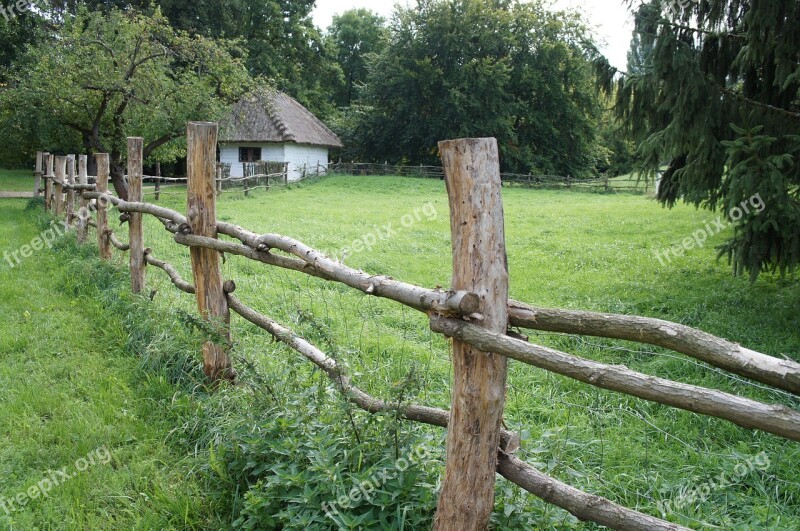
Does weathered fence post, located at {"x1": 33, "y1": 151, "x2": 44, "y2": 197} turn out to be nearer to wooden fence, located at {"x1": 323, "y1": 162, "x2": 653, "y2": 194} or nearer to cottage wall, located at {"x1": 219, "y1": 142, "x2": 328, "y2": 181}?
cottage wall, located at {"x1": 219, "y1": 142, "x2": 328, "y2": 181}

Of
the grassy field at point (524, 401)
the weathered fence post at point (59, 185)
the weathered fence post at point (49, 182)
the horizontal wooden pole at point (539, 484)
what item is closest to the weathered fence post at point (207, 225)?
the grassy field at point (524, 401)

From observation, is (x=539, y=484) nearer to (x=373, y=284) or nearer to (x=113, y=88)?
(x=373, y=284)

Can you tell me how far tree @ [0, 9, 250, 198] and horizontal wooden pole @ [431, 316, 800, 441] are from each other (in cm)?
1580

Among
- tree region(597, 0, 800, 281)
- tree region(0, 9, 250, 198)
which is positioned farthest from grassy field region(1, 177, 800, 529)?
tree region(0, 9, 250, 198)

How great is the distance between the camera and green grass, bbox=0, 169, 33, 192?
891 inches

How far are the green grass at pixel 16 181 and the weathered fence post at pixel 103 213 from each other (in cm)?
1711

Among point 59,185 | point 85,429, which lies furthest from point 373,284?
point 59,185

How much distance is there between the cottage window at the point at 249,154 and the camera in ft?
96.8

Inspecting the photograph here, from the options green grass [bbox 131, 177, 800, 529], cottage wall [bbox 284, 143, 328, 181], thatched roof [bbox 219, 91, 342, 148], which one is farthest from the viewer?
cottage wall [bbox 284, 143, 328, 181]

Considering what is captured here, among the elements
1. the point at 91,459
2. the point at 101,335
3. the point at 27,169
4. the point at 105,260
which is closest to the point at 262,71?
the point at 27,169

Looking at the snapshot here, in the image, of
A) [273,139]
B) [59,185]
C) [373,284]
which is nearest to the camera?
[373,284]

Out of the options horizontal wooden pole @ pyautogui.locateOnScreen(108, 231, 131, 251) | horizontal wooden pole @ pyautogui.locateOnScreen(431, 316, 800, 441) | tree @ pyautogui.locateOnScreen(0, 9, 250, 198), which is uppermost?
tree @ pyautogui.locateOnScreen(0, 9, 250, 198)

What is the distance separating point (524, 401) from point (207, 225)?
244cm

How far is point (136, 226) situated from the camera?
5957mm
